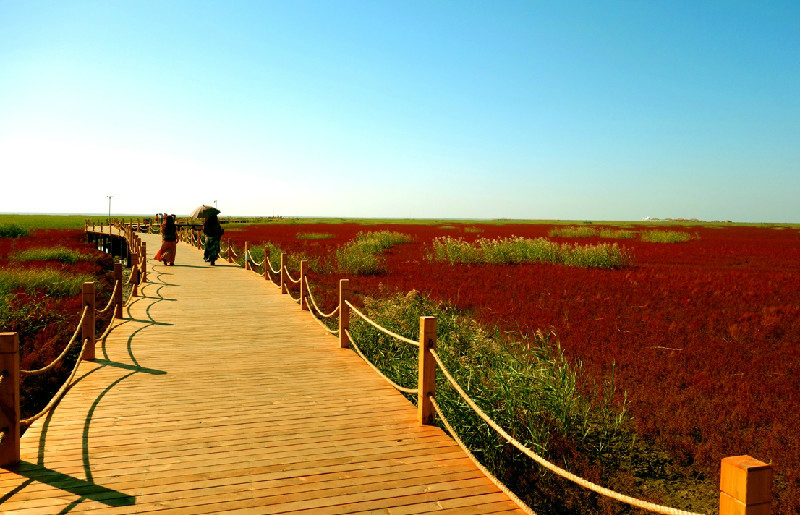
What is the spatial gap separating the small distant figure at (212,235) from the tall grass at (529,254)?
30.8 ft

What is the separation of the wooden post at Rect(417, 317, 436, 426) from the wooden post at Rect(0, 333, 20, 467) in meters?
3.33

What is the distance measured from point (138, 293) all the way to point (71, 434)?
1045 centimetres

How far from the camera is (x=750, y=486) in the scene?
2.13m

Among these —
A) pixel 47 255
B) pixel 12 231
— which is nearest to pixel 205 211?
pixel 47 255

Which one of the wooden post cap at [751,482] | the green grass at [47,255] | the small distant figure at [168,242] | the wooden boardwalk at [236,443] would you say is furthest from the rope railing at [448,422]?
the green grass at [47,255]

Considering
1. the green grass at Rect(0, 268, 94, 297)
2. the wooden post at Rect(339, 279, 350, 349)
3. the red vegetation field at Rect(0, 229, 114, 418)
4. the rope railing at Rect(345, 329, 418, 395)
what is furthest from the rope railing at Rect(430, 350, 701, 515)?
the green grass at Rect(0, 268, 94, 297)

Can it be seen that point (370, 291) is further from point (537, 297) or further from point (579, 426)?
point (579, 426)

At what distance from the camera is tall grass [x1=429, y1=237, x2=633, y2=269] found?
23.7 m

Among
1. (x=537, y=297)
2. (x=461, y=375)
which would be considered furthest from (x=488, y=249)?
(x=461, y=375)

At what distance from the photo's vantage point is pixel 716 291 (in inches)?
653

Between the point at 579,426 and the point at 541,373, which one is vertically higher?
the point at 541,373

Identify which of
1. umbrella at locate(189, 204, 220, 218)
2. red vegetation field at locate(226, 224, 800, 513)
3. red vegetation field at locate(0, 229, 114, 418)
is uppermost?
umbrella at locate(189, 204, 220, 218)

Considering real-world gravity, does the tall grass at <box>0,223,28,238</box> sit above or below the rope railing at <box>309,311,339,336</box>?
above

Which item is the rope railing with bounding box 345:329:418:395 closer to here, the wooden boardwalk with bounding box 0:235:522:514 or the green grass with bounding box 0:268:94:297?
the wooden boardwalk with bounding box 0:235:522:514
